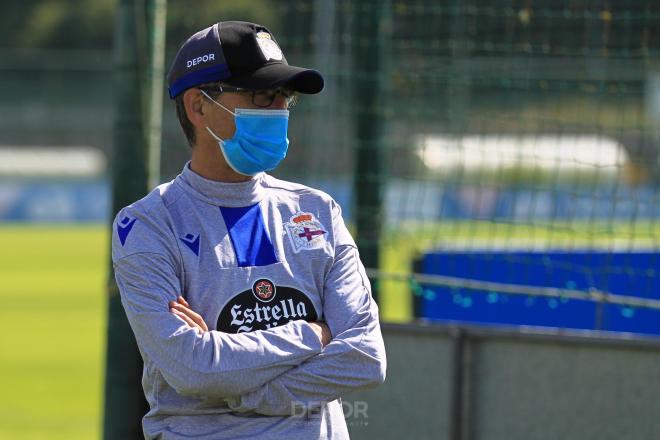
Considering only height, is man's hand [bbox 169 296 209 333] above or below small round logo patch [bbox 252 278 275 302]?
below

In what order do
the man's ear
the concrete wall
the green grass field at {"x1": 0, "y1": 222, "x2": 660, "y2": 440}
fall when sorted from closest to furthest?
the man's ear → the concrete wall → the green grass field at {"x1": 0, "y1": 222, "x2": 660, "y2": 440}

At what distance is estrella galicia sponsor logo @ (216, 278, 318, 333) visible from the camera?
3266mm

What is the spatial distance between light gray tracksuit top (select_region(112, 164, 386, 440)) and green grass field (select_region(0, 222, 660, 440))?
9.73 feet

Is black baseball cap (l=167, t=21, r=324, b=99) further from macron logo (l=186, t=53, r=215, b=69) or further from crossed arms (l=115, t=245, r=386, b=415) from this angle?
crossed arms (l=115, t=245, r=386, b=415)

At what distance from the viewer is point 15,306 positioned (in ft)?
51.8

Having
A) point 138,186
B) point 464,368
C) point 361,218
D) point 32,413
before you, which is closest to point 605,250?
point 361,218

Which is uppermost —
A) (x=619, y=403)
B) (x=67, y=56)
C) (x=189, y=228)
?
(x=67, y=56)

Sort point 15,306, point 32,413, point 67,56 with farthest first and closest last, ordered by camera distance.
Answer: point 67,56 → point 15,306 → point 32,413

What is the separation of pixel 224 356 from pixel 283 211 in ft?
1.52

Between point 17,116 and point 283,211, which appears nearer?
point 283,211

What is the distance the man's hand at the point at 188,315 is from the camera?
3225 millimetres

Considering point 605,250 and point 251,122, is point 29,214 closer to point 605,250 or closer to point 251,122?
point 605,250

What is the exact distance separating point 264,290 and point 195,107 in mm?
559

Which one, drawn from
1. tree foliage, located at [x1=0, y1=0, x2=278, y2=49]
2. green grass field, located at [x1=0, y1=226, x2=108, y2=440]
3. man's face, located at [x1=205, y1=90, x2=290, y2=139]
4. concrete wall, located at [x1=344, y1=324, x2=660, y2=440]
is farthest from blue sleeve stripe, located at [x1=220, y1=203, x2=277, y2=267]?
tree foliage, located at [x1=0, y1=0, x2=278, y2=49]
